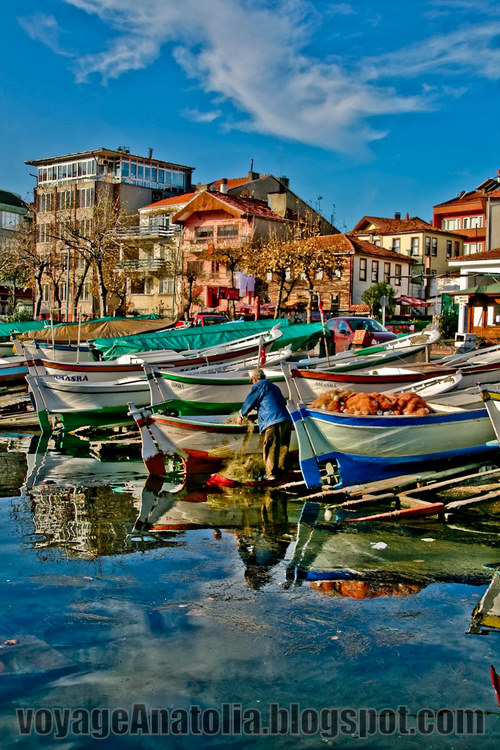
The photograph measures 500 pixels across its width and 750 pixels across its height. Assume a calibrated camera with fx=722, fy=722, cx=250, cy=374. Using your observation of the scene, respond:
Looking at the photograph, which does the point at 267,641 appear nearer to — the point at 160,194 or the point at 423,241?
the point at 423,241

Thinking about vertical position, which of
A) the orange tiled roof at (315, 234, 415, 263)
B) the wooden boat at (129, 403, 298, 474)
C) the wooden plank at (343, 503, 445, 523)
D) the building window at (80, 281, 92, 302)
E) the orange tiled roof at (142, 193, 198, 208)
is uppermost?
the orange tiled roof at (142, 193, 198, 208)

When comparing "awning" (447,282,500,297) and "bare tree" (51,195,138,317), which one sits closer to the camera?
"awning" (447,282,500,297)

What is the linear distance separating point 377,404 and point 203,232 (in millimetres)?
50773

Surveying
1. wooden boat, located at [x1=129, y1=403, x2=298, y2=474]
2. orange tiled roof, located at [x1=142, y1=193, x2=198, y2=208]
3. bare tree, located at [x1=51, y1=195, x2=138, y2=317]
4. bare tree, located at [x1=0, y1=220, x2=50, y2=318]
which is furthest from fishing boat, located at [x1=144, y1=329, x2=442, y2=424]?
orange tiled roof, located at [x1=142, y1=193, x2=198, y2=208]

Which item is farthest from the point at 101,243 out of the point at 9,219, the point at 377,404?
the point at 9,219

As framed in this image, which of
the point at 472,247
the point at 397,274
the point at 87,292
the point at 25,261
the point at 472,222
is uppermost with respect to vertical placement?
the point at 472,222

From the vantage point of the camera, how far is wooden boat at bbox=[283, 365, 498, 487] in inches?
472

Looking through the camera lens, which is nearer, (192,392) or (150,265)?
(192,392)

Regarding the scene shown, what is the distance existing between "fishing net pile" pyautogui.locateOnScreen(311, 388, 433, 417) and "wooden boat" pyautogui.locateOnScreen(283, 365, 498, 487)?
0.60 metres

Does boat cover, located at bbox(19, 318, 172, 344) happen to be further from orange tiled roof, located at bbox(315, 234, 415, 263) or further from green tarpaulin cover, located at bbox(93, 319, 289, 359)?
orange tiled roof, located at bbox(315, 234, 415, 263)

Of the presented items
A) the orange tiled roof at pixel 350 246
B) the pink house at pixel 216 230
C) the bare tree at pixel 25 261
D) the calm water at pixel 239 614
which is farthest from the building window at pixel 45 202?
the calm water at pixel 239 614

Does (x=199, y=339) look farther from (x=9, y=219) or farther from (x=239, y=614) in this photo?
(x=9, y=219)

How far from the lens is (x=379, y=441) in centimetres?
1211

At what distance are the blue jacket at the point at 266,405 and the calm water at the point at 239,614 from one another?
1.54 metres
